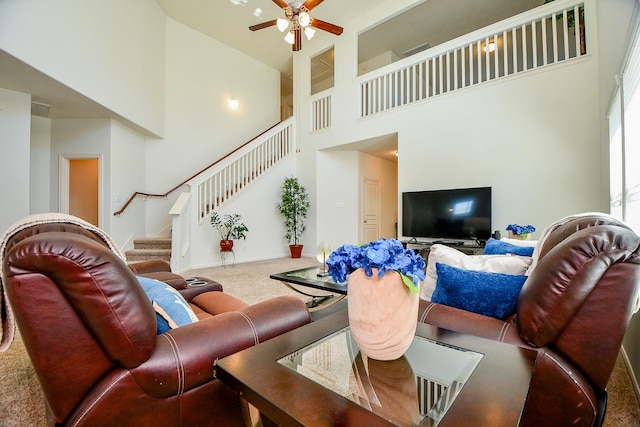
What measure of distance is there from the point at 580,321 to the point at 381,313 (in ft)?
2.30

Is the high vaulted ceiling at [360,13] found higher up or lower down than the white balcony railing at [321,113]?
higher up

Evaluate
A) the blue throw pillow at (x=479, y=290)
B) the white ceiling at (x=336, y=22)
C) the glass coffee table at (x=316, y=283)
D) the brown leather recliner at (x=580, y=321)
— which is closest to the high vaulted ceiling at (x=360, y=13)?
the white ceiling at (x=336, y=22)

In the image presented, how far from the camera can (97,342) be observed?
856mm

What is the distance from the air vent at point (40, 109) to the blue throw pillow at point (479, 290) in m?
5.84

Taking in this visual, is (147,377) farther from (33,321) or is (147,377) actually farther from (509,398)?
(509,398)

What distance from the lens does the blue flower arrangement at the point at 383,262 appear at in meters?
0.85

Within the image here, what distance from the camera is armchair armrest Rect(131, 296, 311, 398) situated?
0.90m

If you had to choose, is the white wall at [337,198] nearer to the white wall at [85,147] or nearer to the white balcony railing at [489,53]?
the white balcony railing at [489,53]

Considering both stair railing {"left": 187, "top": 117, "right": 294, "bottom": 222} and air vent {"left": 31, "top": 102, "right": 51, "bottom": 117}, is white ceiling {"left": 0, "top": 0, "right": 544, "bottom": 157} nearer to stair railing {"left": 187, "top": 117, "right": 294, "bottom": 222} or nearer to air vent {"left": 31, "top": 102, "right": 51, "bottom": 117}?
air vent {"left": 31, "top": 102, "right": 51, "bottom": 117}

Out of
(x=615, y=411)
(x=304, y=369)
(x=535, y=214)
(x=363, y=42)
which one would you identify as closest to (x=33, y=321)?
(x=304, y=369)

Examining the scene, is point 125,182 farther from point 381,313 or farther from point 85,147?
point 381,313

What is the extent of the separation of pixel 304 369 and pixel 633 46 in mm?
2851

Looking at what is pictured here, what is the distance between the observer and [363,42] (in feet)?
21.2

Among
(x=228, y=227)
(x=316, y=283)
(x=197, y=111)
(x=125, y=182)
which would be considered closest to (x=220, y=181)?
(x=228, y=227)
